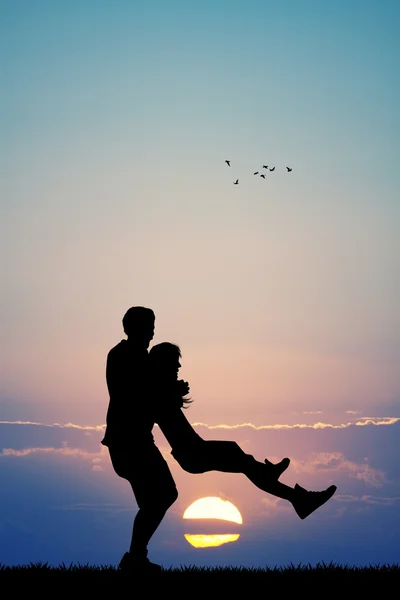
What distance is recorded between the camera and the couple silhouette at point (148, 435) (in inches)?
400

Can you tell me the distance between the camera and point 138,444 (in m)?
10.1

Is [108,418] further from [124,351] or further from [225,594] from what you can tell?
[225,594]

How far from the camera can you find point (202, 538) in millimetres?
10867

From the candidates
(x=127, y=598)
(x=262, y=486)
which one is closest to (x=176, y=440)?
(x=262, y=486)

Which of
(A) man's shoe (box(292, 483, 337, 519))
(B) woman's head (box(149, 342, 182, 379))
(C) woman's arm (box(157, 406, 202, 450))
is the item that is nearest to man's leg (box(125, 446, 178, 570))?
(C) woman's arm (box(157, 406, 202, 450))

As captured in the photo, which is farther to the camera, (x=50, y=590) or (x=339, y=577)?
(x=339, y=577)

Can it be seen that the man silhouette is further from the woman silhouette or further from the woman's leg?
the woman's leg

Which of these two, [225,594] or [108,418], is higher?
[108,418]

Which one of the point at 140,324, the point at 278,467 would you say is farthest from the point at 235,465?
the point at 140,324

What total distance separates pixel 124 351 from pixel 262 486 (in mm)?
2324

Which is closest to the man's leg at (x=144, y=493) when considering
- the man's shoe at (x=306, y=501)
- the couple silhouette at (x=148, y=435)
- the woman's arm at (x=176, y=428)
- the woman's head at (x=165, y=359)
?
the couple silhouette at (x=148, y=435)

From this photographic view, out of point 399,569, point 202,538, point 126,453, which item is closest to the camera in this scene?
point 126,453

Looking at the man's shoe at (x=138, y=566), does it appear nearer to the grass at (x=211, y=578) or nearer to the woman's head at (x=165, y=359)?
the grass at (x=211, y=578)

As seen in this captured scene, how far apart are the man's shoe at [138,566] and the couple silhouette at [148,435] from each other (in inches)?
0.5
